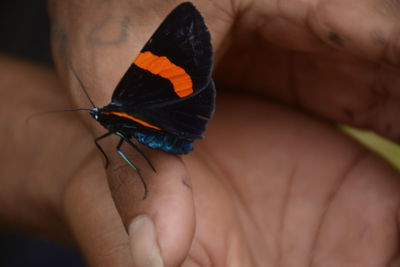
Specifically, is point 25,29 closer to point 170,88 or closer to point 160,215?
point 170,88

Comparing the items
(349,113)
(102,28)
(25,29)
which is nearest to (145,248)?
(102,28)

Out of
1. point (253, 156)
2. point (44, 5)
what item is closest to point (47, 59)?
point (44, 5)

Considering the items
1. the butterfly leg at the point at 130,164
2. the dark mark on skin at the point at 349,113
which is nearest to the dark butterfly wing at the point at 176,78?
the butterfly leg at the point at 130,164

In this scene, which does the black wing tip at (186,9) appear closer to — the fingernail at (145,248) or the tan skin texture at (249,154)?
the tan skin texture at (249,154)

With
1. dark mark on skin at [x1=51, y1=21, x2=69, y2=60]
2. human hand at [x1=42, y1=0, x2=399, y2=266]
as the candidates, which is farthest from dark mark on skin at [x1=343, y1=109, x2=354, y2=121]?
dark mark on skin at [x1=51, y1=21, x2=69, y2=60]

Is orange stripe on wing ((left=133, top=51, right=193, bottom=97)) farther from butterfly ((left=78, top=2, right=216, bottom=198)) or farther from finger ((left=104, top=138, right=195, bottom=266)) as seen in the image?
finger ((left=104, top=138, right=195, bottom=266))
